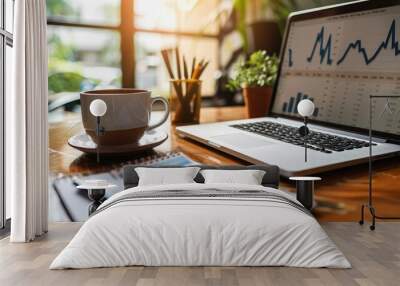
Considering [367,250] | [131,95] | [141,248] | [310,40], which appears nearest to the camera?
[141,248]

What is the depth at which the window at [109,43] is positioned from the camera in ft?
7.25

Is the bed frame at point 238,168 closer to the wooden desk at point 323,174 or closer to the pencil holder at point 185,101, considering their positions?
the wooden desk at point 323,174

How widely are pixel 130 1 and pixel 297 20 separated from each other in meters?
0.70

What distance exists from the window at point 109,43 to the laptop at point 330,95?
1.41 feet

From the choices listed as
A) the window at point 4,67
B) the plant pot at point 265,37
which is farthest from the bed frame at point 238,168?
the plant pot at point 265,37

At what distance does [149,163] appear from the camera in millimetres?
1992

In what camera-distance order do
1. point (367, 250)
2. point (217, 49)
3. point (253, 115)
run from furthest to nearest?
point (217, 49), point (253, 115), point (367, 250)

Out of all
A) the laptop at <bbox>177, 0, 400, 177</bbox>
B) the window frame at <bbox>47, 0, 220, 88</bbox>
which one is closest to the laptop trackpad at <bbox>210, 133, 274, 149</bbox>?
the laptop at <bbox>177, 0, 400, 177</bbox>

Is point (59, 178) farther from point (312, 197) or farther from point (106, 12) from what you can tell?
point (312, 197)

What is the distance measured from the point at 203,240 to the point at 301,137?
1.72ft

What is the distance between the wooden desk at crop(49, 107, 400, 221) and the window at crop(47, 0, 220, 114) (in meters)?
0.19

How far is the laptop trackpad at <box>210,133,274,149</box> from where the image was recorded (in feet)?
5.99

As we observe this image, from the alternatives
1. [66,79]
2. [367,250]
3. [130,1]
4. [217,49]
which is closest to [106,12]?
[130,1]

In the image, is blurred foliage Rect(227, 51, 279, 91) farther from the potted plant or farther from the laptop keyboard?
the laptop keyboard
